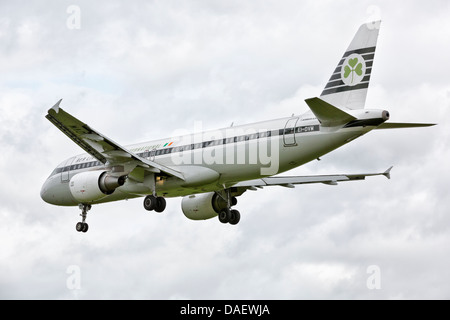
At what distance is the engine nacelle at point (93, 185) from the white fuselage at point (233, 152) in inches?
24.8

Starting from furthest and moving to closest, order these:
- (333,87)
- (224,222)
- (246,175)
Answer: (224,222), (246,175), (333,87)

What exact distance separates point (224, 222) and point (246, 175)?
6274 millimetres

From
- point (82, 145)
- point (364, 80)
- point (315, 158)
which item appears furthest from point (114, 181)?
point (364, 80)

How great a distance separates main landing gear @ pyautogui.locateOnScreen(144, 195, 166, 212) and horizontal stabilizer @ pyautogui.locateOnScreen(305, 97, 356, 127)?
9045 millimetres

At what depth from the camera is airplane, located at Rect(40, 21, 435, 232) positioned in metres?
33.4

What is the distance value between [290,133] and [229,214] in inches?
348

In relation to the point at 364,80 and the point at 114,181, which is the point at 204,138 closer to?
the point at 114,181

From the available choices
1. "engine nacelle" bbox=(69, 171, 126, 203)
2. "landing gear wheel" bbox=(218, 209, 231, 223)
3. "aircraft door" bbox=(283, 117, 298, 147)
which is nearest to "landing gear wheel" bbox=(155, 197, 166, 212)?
"engine nacelle" bbox=(69, 171, 126, 203)

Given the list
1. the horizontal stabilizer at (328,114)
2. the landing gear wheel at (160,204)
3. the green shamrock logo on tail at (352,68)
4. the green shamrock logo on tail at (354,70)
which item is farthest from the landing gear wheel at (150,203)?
the green shamrock logo on tail at (352,68)

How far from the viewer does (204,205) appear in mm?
43125

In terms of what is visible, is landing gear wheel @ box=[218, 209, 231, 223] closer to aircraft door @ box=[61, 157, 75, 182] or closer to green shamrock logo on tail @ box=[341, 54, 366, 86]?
aircraft door @ box=[61, 157, 75, 182]

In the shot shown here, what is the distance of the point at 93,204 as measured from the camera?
4350 cm

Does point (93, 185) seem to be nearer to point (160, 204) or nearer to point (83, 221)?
point (160, 204)

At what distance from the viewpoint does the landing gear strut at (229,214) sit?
41806mm
